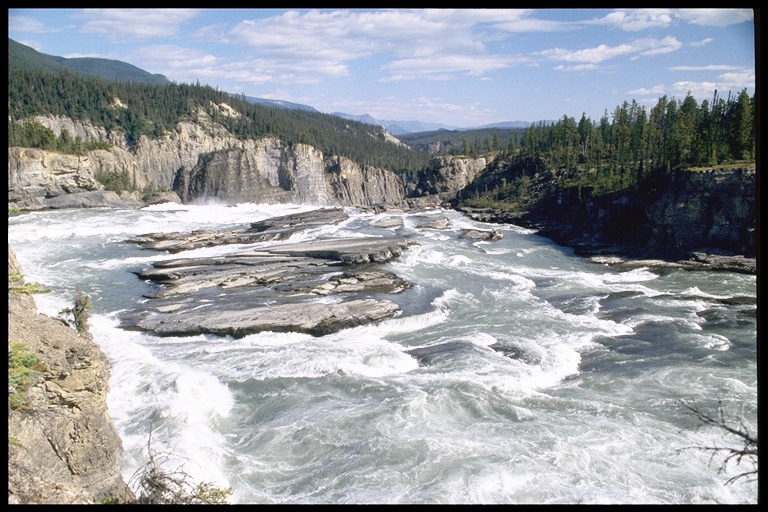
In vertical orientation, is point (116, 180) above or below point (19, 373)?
above

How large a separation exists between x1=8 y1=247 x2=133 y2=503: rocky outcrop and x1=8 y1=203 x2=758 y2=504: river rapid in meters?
2.37

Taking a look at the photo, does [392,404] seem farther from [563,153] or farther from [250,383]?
[563,153]

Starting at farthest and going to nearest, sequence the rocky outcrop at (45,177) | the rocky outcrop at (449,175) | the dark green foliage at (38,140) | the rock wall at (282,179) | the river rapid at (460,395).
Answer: the rocky outcrop at (449,175), the rock wall at (282,179), the dark green foliage at (38,140), the rocky outcrop at (45,177), the river rapid at (460,395)

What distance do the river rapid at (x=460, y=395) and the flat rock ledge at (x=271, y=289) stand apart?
83 centimetres

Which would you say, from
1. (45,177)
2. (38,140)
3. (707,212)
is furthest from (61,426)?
(38,140)

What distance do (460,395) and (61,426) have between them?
1048cm

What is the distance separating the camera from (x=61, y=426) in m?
8.32

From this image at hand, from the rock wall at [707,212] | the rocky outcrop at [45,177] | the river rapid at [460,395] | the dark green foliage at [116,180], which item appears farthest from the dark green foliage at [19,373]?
the dark green foliage at [116,180]

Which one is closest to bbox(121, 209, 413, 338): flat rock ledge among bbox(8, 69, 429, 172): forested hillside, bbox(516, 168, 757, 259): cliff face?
bbox(516, 168, 757, 259): cliff face

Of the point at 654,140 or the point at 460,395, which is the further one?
the point at 654,140

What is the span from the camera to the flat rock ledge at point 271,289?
74.0 feet

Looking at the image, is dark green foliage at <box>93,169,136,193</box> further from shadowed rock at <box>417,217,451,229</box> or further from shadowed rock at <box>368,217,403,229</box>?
shadowed rock at <box>417,217,451,229</box>

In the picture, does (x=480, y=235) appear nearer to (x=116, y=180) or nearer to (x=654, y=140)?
(x=654, y=140)

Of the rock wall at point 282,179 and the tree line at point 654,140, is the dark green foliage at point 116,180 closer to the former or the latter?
the rock wall at point 282,179
